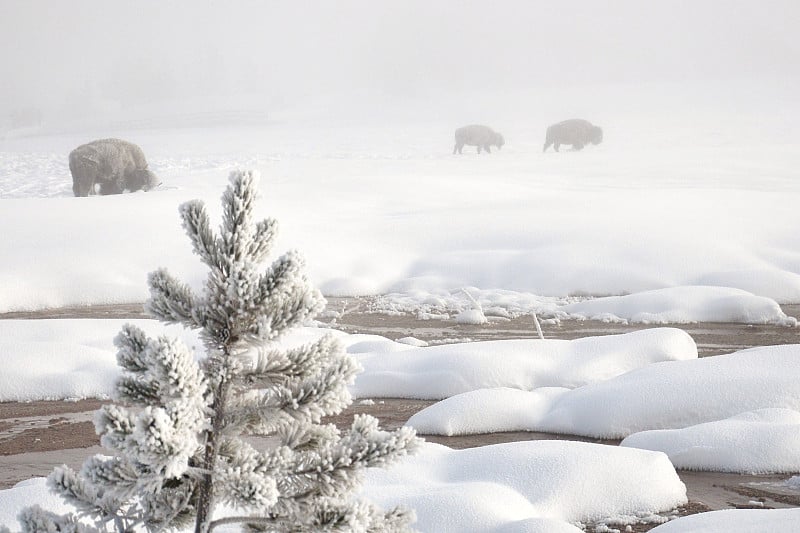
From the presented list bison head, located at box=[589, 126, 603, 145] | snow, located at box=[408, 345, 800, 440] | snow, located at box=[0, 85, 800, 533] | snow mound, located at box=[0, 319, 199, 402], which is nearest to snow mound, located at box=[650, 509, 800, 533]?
snow, located at box=[0, 85, 800, 533]

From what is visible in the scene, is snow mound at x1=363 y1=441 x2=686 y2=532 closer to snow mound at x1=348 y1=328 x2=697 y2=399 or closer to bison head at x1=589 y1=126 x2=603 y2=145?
snow mound at x1=348 y1=328 x2=697 y2=399

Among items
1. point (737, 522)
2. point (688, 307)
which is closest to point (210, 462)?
point (737, 522)

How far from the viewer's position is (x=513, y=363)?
27.3ft

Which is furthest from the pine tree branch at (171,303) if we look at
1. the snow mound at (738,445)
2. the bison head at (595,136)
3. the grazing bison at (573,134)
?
the bison head at (595,136)

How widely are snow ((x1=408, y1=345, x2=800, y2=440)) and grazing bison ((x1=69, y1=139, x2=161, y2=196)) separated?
17014 mm

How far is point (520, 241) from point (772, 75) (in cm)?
6510

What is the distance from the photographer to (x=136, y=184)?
74.7ft

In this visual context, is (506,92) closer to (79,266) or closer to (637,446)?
(79,266)

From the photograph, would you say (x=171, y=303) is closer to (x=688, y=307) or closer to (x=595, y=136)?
(x=688, y=307)

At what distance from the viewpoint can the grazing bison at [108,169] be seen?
21859 mm

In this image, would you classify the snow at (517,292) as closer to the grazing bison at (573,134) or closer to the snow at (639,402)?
the snow at (639,402)

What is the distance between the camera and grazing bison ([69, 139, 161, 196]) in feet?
71.7

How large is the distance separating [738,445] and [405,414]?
9.50 ft

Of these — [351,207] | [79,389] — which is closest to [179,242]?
[351,207]
